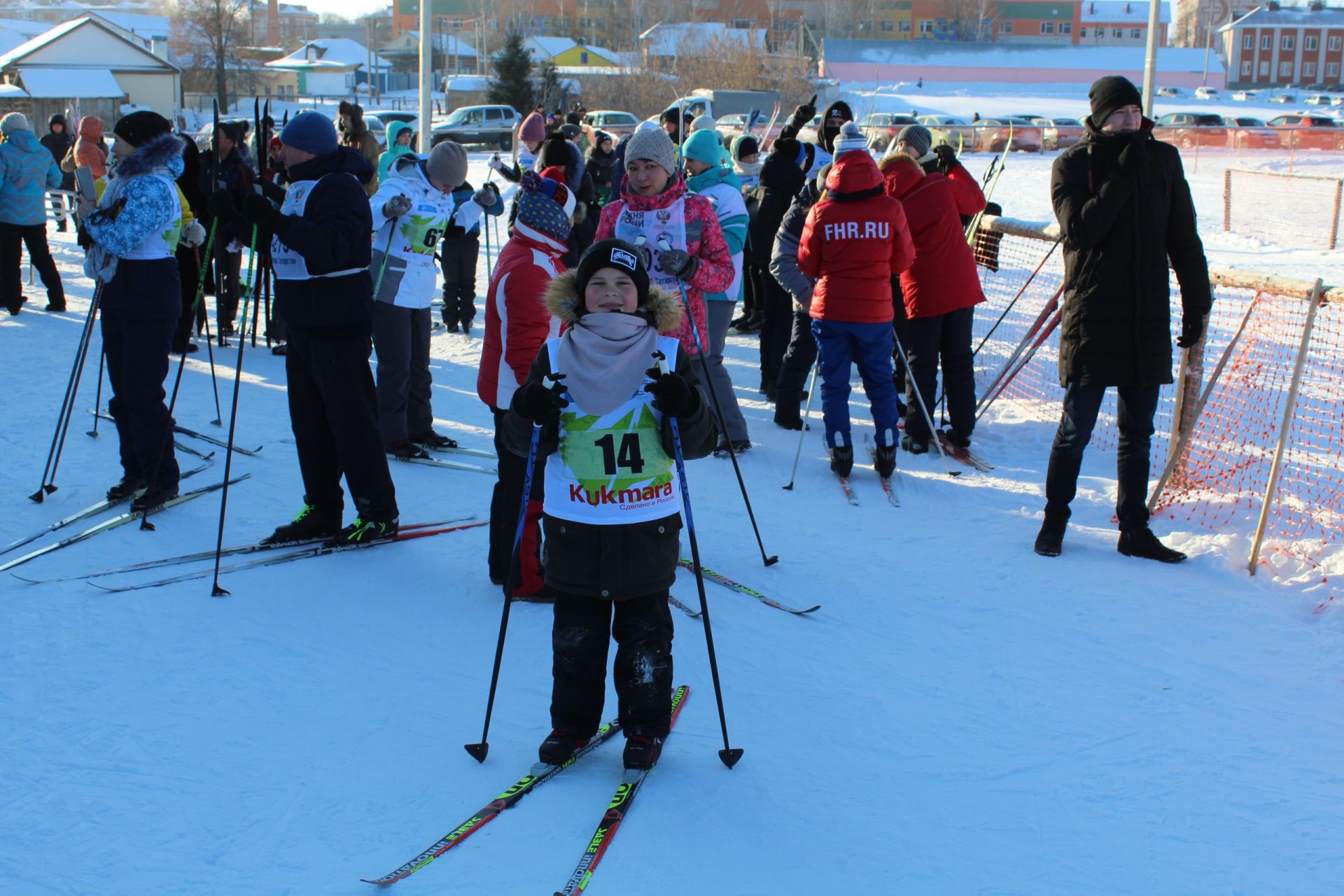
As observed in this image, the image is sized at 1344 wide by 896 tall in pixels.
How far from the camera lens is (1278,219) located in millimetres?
18266

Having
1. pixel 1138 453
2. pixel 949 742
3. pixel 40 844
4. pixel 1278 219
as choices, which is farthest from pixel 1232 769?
pixel 1278 219

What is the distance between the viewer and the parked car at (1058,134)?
3453cm

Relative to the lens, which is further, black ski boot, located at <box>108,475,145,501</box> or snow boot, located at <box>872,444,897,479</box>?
snow boot, located at <box>872,444,897,479</box>

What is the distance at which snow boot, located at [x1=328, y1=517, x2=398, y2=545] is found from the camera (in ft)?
16.1

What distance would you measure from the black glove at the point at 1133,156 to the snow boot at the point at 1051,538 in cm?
151

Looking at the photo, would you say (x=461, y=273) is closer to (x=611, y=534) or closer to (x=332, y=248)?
(x=332, y=248)

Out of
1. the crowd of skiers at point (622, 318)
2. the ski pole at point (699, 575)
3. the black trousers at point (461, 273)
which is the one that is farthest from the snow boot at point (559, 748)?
the black trousers at point (461, 273)

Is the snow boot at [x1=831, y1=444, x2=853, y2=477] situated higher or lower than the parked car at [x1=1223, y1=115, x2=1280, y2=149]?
lower

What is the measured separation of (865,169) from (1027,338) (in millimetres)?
1381

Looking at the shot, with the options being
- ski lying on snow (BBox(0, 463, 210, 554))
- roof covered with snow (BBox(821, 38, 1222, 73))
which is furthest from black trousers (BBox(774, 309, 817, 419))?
roof covered with snow (BBox(821, 38, 1222, 73))

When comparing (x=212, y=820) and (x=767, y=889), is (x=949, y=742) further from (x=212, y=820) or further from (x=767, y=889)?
(x=212, y=820)

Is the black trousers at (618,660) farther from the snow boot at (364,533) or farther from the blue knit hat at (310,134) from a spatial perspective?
the blue knit hat at (310,134)

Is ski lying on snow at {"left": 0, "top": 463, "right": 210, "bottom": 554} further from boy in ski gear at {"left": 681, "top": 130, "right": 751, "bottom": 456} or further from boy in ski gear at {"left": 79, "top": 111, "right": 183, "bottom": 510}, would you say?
boy in ski gear at {"left": 681, "top": 130, "right": 751, "bottom": 456}

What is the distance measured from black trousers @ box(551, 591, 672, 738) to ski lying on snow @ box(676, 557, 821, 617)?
3.80 feet
